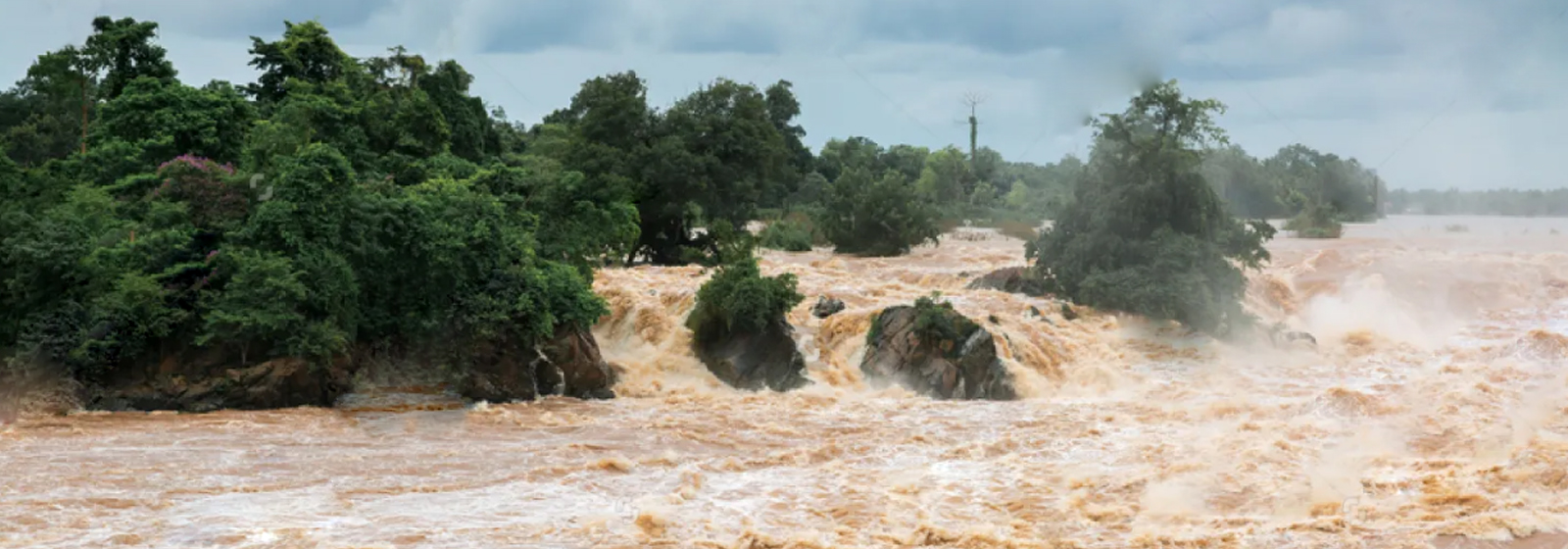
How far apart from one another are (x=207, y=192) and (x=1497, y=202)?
51171 millimetres

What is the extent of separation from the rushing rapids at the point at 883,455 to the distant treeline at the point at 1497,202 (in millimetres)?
29798

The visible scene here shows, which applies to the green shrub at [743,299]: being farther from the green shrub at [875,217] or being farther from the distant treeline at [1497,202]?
the distant treeline at [1497,202]

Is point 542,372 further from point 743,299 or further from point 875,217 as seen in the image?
point 875,217

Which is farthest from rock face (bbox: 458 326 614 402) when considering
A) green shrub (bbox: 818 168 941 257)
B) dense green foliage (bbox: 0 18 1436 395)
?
green shrub (bbox: 818 168 941 257)

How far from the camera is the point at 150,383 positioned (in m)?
18.2

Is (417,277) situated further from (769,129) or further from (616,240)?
(769,129)

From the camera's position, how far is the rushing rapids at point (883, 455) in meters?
12.3

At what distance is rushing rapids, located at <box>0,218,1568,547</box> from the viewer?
1231 cm

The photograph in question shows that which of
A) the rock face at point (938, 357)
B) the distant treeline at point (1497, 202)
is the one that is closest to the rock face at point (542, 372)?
the rock face at point (938, 357)

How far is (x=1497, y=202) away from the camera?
54.9 meters

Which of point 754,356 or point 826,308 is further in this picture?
point 826,308

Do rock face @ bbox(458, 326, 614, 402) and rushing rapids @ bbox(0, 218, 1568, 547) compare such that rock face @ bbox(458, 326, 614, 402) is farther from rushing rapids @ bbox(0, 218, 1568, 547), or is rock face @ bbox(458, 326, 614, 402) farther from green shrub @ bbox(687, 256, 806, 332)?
green shrub @ bbox(687, 256, 806, 332)

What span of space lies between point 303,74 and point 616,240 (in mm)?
7319

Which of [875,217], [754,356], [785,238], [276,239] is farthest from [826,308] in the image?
[785,238]
